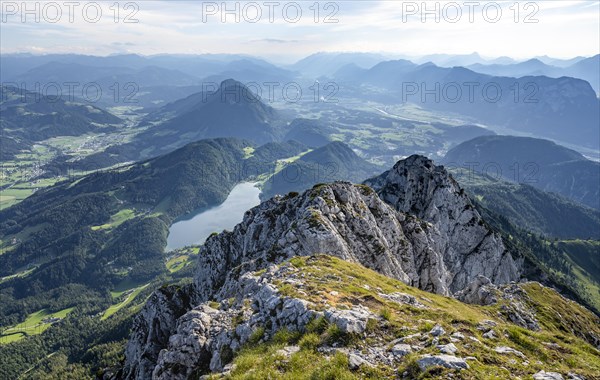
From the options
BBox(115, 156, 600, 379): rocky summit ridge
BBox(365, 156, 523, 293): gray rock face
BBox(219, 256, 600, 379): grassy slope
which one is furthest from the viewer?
BBox(365, 156, 523, 293): gray rock face

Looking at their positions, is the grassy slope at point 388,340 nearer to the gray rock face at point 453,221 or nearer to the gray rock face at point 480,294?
the gray rock face at point 480,294

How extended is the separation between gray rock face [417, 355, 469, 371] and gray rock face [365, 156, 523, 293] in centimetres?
7466

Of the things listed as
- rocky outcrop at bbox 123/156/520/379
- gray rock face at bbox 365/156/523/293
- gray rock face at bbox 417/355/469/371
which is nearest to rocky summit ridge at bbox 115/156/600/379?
gray rock face at bbox 417/355/469/371

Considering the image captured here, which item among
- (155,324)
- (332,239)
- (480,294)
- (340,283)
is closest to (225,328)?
(340,283)

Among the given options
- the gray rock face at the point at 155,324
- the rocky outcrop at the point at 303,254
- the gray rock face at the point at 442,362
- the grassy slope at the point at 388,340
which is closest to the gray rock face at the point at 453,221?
the rocky outcrop at the point at 303,254

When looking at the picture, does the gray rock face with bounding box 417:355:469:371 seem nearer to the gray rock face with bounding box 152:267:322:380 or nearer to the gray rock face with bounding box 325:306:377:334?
the gray rock face with bounding box 325:306:377:334

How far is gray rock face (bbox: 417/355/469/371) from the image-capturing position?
19.0m

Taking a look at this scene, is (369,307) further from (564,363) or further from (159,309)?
(159,309)

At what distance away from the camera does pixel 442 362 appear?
1933 cm

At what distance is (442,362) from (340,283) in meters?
15.9

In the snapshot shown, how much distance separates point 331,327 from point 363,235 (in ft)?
126

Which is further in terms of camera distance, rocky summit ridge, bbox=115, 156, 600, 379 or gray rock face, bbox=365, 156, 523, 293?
gray rock face, bbox=365, 156, 523, 293

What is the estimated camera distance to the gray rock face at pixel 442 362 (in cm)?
1903

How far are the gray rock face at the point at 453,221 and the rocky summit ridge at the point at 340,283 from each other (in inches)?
12.5
